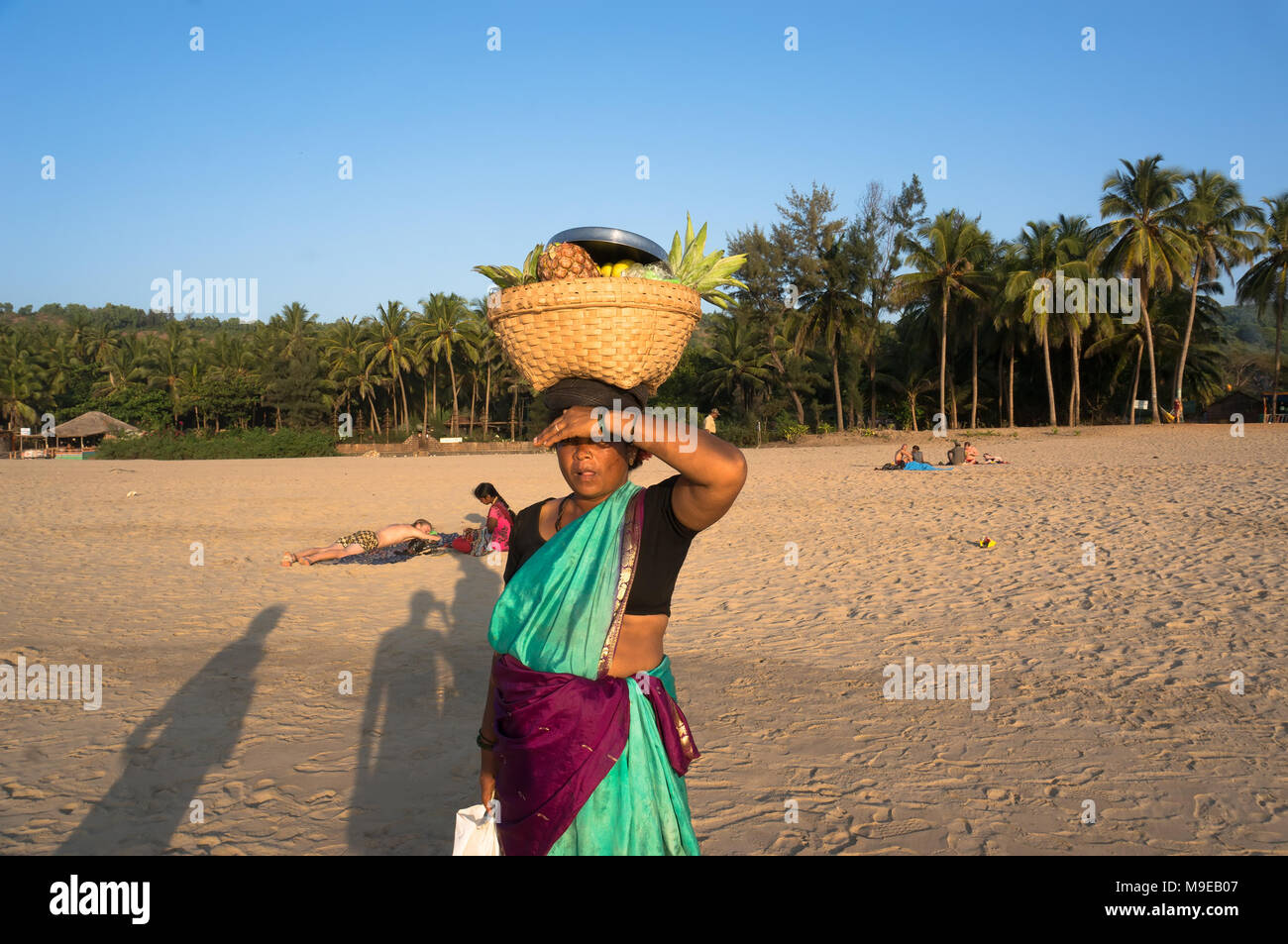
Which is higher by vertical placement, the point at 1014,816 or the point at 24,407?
the point at 24,407

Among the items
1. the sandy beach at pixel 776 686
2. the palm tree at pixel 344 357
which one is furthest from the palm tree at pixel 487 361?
the sandy beach at pixel 776 686

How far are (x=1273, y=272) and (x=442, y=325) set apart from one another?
143 ft

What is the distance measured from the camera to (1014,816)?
3752 mm

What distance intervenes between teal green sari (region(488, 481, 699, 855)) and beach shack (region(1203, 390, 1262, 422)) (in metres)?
42.2

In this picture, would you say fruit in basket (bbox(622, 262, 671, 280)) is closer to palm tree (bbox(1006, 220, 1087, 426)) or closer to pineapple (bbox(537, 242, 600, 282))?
pineapple (bbox(537, 242, 600, 282))

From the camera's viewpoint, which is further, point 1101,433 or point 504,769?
point 1101,433

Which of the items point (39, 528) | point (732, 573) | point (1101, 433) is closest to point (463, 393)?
point (1101, 433)

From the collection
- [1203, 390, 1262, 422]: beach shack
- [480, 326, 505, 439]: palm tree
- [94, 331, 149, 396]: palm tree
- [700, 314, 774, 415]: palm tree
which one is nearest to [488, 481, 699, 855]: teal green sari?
[700, 314, 774, 415]: palm tree

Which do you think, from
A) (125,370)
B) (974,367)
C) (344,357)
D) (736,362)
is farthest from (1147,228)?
(125,370)

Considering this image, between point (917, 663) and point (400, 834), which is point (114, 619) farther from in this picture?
point (917, 663)

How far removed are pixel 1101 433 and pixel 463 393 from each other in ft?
149

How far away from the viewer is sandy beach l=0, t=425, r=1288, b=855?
12.4 feet
